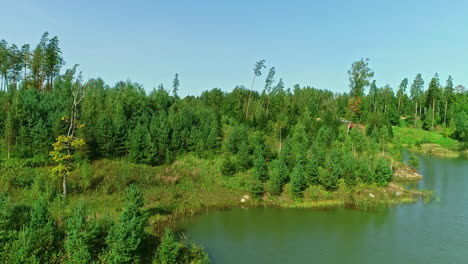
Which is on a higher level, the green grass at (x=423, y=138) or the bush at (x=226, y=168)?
the green grass at (x=423, y=138)

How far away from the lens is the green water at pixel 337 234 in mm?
17203

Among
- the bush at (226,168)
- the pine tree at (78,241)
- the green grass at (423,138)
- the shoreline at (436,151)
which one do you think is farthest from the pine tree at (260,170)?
the green grass at (423,138)

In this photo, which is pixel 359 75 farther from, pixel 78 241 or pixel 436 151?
pixel 78 241

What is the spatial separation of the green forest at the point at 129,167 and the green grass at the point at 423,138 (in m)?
27.1

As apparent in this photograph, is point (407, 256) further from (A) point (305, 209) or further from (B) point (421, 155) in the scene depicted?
(B) point (421, 155)

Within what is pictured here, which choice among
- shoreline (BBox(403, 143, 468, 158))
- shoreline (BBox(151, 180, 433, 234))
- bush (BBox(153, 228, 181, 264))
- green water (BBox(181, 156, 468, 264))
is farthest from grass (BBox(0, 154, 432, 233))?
shoreline (BBox(403, 143, 468, 158))

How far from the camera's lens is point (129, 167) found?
99.8ft

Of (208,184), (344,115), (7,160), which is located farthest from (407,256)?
(344,115)

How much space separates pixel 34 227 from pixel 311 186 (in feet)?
71.1

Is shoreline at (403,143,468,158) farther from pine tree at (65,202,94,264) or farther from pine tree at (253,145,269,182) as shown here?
pine tree at (65,202,94,264)

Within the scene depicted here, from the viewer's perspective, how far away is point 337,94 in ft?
292

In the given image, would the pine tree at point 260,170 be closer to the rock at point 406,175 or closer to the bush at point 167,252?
the bush at point 167,252

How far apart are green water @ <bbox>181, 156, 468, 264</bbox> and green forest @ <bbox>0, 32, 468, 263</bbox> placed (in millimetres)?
2065

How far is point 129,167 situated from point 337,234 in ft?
66.9
